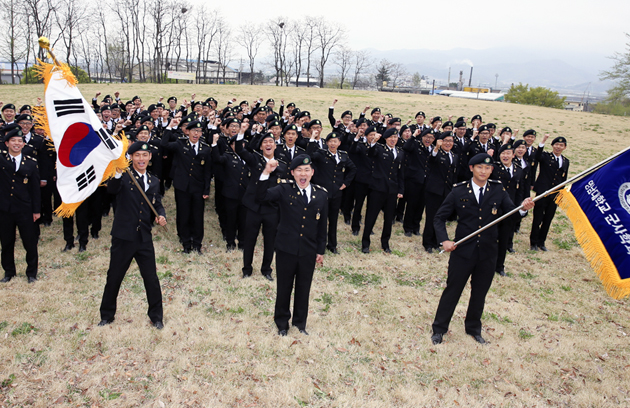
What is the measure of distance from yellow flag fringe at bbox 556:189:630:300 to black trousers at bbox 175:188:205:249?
605 centimetres

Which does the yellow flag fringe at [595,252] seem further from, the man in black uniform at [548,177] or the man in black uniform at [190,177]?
the man in black uniform at [190,177]

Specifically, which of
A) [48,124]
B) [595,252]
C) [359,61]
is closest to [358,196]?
[595,252]

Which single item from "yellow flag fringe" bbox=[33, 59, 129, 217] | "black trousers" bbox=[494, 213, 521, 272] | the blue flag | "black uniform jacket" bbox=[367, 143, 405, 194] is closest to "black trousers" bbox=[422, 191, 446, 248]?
"black uniform jacket" bbox=[367, 143, 405, 194]

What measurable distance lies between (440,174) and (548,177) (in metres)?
2.58

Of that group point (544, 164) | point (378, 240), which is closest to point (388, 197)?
point (378, 240)

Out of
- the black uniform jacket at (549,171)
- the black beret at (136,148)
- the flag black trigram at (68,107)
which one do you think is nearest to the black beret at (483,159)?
the black beret at (136,148)

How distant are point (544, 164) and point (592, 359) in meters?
4.99

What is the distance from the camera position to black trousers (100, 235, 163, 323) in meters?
5.12

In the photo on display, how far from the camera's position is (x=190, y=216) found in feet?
26.9

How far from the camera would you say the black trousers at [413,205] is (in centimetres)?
980

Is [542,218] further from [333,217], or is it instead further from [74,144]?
[74,144]

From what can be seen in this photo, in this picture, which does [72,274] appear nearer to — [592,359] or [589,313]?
[592,359]

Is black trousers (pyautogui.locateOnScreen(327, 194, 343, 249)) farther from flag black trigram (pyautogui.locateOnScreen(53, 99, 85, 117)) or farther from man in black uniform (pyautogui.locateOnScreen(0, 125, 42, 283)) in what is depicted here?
man in black uniform (pyautogui.locateOnScreen(0, 125, 42, 283))

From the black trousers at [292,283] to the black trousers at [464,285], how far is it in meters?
1.83
